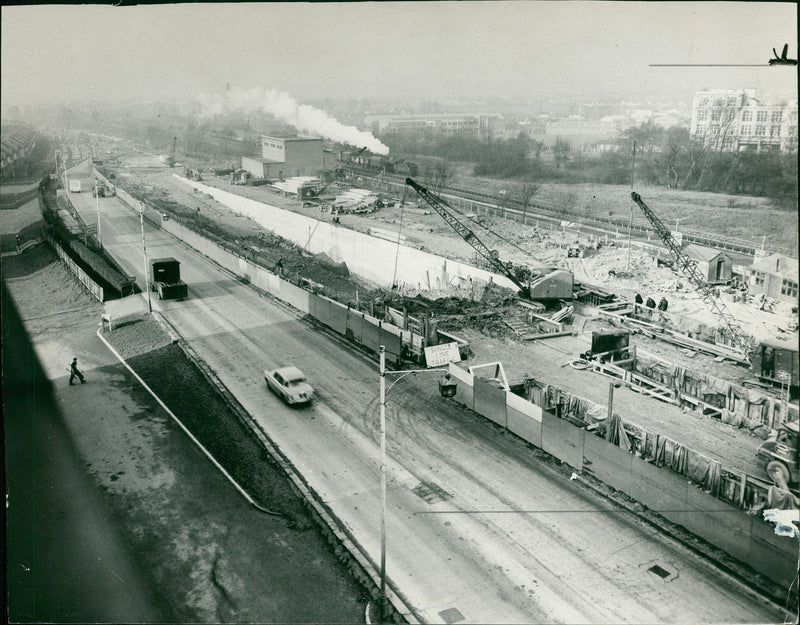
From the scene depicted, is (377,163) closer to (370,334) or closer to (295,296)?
(295,296)


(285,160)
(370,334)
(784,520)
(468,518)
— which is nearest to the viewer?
(784,520)

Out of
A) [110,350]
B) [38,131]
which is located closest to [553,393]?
[110,350]

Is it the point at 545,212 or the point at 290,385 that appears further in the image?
the point at 545,212

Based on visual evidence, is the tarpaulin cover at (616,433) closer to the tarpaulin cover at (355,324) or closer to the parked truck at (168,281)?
the tarpaulin cover at (355,324)

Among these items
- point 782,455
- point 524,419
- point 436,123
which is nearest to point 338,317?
point 524,419


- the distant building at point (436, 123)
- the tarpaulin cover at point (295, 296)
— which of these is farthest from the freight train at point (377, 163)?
the tarpaulin cover at point (295, 296)

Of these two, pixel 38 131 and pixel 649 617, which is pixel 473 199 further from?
pixel 649 617
